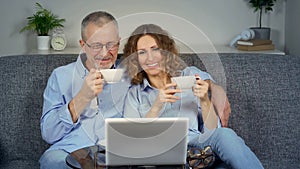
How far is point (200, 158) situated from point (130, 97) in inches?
15.3

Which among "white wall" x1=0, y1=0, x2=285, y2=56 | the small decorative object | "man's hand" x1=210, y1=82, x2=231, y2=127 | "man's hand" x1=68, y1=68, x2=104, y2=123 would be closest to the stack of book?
"white wall" x1=0, y1=0, x2=285, y2=56

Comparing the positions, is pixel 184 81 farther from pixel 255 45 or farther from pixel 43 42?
pixel 43 42

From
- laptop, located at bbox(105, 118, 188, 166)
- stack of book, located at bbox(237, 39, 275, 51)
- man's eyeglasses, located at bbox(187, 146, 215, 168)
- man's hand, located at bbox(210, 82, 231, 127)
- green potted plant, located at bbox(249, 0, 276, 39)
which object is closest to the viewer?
laptop, located at bbox(105, 118, 188, 166)

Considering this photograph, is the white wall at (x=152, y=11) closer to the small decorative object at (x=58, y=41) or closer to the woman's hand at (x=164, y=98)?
the small decorative object at (x=58, y=41)

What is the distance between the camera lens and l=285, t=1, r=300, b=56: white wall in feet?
9.83

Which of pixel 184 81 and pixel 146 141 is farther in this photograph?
pixel 184 81

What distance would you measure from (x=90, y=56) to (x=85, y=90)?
0.65ft

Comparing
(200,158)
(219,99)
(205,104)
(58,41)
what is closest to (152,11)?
(58,41)

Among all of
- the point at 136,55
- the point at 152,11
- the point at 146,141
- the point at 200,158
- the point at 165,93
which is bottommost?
the point at 200,158

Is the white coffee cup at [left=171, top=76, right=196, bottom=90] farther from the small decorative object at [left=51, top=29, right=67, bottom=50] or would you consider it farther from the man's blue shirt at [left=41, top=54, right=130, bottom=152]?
the small decorative object at [left=51, top=29, right=67, bottom=50]

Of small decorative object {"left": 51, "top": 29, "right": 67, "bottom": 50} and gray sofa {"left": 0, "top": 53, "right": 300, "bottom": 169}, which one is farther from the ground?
small decorative object {"left": 51, "top": 29, "right": 67, "bottom": 50}

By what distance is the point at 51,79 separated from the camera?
2084mm

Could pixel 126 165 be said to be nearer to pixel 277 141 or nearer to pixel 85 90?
pixel 85 90

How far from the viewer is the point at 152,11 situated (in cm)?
317
